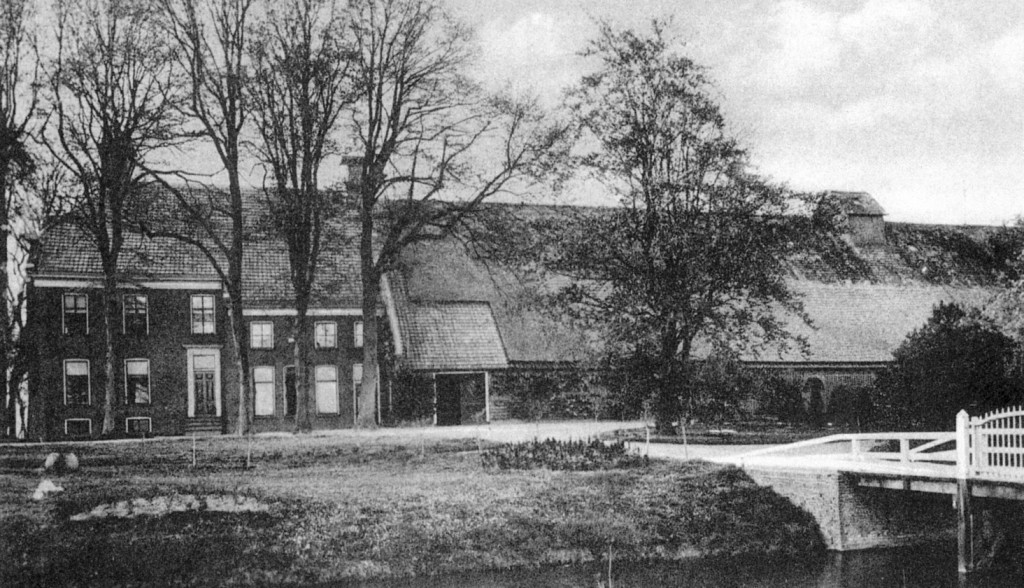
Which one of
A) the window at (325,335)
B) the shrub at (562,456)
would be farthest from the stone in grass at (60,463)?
the window at (325,335)

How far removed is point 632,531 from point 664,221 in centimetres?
938

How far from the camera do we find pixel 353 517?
17.0 meters

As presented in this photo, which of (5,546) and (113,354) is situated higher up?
(113,354)

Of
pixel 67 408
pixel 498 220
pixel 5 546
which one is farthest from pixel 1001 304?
pixel 67 408

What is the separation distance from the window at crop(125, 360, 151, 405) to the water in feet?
60.2

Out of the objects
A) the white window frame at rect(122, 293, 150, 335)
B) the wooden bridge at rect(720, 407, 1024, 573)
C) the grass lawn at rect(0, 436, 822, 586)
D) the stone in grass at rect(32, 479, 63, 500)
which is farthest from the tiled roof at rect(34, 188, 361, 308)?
the wooden bridge at rect(720, 407, 1024, 573)

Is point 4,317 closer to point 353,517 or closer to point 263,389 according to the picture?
point 263,389

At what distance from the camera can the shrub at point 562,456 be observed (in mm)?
21391

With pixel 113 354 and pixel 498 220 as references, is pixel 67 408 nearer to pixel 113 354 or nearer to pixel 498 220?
pixel 113 354

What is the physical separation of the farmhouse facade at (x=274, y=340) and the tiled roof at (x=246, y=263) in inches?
1.8

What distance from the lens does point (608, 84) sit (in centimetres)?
2564

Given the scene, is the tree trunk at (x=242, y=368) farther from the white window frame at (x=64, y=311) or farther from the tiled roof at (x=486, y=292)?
the white window frame at (x=64, y=311)

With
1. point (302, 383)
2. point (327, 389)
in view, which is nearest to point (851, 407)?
point (327, 389)

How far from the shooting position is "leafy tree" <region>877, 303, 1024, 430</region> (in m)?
24.9
